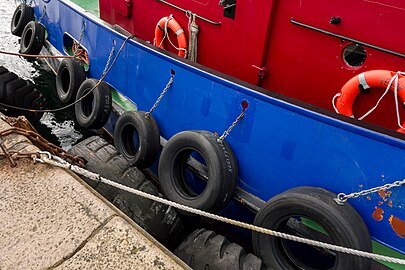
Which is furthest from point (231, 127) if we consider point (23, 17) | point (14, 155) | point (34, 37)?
point (23, 17)

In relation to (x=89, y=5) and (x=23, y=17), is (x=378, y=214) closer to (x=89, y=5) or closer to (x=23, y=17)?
(x=89, y=5)

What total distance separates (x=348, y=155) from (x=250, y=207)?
97 cm

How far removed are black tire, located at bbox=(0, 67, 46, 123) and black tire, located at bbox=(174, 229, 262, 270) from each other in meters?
3.26

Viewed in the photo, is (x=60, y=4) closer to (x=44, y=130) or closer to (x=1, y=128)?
(x=44, y=130)

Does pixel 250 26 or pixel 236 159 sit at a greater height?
pixel 250 26

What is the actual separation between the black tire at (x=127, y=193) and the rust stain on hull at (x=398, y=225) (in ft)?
6.10

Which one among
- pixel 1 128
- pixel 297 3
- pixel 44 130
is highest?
Result: pixel 297 3

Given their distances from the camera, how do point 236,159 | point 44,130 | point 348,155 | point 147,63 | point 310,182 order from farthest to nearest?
point 44,130 < point 147,63 < point 236,159 < point 310,182 < point 348,155

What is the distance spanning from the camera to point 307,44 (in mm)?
Result: 2932

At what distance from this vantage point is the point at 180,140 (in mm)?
3074

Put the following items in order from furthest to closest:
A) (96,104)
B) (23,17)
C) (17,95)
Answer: (23,17), (17,95), (96,104)

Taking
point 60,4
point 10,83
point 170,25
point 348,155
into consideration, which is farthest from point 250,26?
point 60,4

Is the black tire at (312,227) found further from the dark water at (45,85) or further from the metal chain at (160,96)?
the dark water at (45,85)

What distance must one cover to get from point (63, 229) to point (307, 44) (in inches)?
92.8
